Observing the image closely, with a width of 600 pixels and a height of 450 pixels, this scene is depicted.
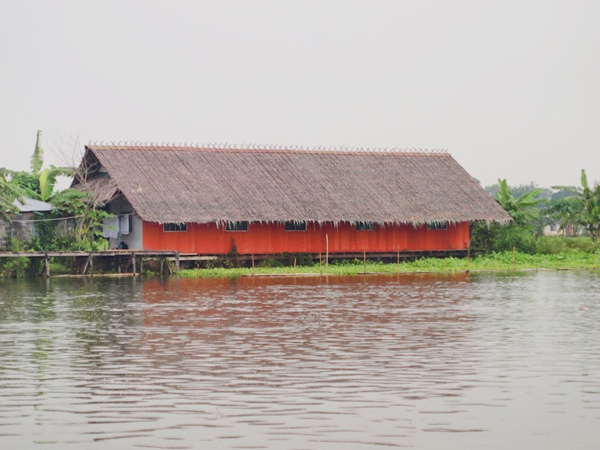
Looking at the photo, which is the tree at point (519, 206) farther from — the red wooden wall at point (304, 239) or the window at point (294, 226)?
the window at point (294, 226)

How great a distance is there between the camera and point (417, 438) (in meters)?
8.33

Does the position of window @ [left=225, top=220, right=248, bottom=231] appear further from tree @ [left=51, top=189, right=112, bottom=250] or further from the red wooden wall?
tree @ [left=51, top=189, right=112, bottom=250]

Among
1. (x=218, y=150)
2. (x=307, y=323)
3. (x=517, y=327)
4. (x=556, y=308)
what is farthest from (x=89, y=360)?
(x=218, y=150)

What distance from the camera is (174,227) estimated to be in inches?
1358

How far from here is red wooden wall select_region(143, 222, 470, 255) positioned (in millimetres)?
34562

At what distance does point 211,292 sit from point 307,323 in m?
7.84

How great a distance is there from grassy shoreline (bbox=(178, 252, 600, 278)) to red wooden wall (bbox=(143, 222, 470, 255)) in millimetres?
830

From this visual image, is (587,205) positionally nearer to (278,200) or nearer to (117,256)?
(278,200)

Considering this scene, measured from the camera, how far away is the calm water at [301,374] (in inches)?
337

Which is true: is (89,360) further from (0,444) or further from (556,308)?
(556,308)

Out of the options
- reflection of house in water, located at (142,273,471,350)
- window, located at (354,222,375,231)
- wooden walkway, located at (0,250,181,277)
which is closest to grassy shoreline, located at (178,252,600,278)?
wooden walkway, located at (0,250,181,277)

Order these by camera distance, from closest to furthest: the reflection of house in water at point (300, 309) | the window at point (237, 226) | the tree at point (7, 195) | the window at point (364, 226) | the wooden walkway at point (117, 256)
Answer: the reflection of house in water at point (300, 309) < the tree at point (7, 195) < the wooden walkway at point (117, 256) < the window at point (237, 226) < the window at point (364, 226)

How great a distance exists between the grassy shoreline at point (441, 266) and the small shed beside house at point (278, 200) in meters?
1.30

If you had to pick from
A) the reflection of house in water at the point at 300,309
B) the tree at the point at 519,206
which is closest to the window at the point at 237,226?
the reflection of house in water at the point at 300,309
